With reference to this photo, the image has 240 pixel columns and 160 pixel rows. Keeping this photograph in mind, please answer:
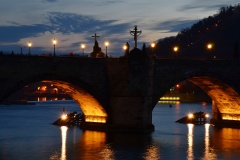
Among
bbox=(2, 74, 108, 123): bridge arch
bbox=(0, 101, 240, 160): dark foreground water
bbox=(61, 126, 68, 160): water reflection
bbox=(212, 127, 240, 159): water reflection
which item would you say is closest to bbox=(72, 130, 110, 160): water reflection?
bbox=(0, 101, 240, 160): dark foreground water

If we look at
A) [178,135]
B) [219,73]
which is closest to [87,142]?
[178,135]

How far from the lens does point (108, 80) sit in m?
59.2

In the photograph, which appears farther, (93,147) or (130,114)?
(130,114)

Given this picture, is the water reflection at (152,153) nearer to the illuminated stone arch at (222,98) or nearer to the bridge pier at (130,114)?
the bridge pier at (130,114)

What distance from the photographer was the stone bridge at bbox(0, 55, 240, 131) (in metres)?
52.5

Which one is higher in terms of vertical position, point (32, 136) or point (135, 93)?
point (135, 93)

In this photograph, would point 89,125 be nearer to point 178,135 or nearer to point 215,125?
point 178,135

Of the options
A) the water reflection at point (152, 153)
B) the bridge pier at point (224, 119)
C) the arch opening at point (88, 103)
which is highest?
the arch opening at point (88, 103)

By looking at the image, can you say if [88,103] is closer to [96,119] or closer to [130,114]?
[96,119]

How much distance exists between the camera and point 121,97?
193 ft

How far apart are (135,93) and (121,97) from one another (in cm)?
167

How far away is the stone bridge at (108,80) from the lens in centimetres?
5253

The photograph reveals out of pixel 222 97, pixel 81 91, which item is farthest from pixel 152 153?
pixel 222 97

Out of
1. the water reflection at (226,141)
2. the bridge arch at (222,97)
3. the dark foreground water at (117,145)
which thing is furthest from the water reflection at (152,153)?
the bridge arch at (222,97)
